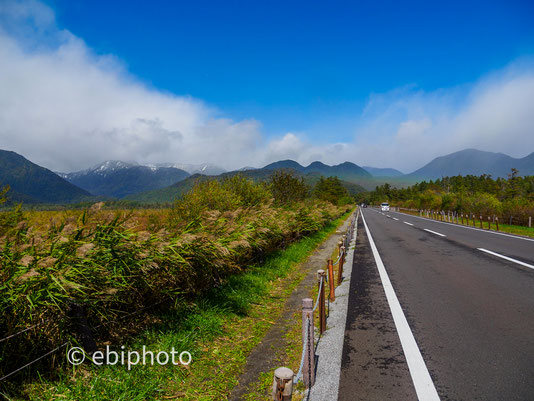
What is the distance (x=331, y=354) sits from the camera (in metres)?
3.71

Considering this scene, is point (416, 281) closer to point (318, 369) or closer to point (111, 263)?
point (318, 369)

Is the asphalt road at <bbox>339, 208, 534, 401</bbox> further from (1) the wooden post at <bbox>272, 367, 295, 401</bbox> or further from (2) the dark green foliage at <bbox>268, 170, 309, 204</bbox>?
(2) the dark green foliage at <bbox>268, 170, 309, 204</bbox>

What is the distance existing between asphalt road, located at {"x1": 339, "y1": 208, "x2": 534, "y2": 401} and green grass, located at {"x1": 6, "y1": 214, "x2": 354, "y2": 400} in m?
1.55

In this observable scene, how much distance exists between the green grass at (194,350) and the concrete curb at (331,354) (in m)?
1.02

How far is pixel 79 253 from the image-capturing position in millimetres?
2867

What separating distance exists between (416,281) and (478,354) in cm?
353

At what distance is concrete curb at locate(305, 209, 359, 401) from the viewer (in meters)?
2.95

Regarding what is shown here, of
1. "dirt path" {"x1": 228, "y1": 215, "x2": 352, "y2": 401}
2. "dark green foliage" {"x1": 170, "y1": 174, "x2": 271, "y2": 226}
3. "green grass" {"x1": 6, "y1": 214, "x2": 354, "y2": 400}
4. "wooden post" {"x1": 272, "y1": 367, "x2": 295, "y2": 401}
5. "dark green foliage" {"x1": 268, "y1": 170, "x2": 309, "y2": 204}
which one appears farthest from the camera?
"dark green foliage" {"x1": 268, "y1": 170, "x2": 309, "y2": 204}

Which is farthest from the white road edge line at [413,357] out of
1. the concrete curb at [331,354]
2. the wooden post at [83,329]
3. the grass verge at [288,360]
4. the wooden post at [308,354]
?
the wooden post at [83,329]

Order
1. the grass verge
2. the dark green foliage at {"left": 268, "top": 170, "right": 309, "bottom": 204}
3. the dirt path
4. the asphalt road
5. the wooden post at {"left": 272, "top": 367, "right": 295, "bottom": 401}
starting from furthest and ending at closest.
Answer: the dark green foliage at {"left": 268, "top": 170, "right": 309, "bottom": 204} < the dirt path < the grass verge < the asphalt road < the wooden post at {"left": 272, "top": 367, "right": 295, "bottom": 401}

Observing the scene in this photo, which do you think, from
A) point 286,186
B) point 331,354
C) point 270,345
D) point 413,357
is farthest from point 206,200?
point 286,186

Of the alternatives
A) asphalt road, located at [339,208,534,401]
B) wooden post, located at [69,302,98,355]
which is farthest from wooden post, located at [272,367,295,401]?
wooden post, located at [69,302,98,355]

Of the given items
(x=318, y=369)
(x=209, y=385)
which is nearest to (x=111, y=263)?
(x=209, y=385)

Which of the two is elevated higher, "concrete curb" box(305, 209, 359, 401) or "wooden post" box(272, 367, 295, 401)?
"wooden post" box(272, 367, 295, 401)
